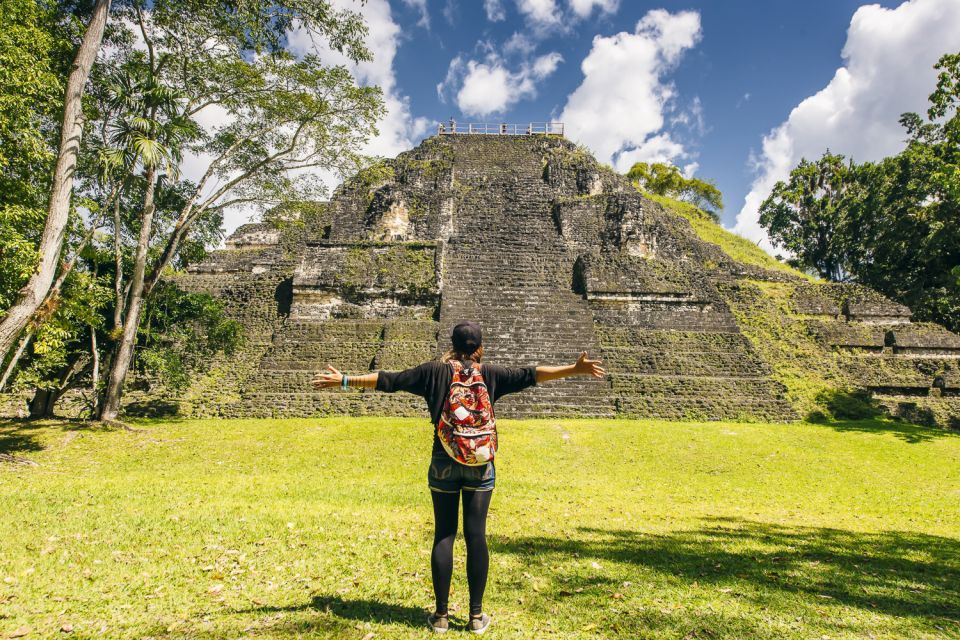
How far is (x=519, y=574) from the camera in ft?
11.7

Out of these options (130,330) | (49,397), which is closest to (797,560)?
(130,330)

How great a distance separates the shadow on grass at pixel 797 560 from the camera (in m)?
3.26

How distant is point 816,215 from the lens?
2880 centimetres

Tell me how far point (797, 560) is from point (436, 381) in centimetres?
354

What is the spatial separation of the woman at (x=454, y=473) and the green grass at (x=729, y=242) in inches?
851

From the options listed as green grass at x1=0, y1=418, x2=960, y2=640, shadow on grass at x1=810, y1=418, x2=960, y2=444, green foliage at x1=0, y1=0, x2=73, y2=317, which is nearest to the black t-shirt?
green grass at x1=0, y1=418, x2=960, y2=640

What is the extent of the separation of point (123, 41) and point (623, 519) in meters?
12.3

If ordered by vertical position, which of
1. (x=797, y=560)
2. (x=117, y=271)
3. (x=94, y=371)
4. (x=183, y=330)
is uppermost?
(x=117, y=271)

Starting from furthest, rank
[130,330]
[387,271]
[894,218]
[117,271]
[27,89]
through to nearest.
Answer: [894,218], [387,271], [117,271], [130,330], [27,89]

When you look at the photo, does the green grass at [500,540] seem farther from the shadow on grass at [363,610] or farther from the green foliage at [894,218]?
the green foliage at [894,218]

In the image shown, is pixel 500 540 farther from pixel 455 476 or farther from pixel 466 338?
pixel 466 338

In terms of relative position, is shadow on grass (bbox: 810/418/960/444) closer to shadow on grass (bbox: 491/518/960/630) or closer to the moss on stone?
shadow on grass (bbox: 491/518/960/630)

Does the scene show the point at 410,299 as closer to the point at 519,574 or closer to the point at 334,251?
the point at 334,251

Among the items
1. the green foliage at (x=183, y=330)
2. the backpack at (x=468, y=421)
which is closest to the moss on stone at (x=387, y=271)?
the green foliage at (x=183, y=330)
